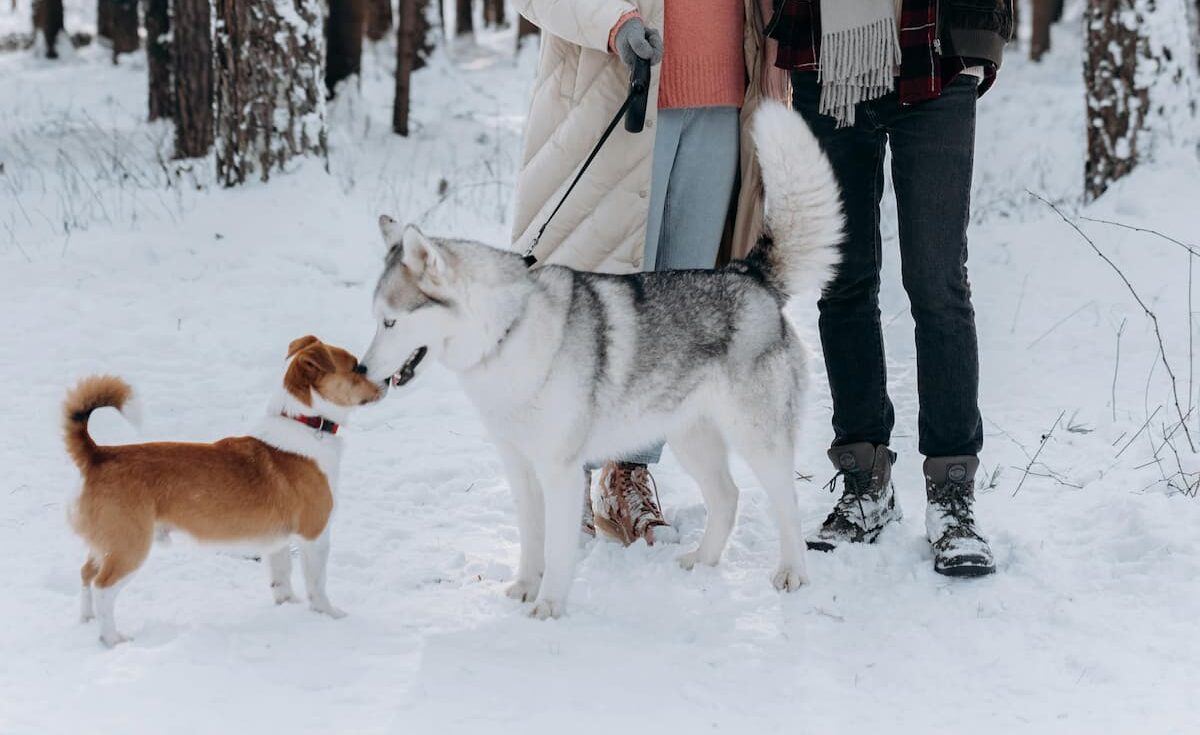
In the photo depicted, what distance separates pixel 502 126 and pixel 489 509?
8370mm

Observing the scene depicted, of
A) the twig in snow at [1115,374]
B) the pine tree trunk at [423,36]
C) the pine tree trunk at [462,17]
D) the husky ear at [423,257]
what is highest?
the pine tree trunk at [462,17]

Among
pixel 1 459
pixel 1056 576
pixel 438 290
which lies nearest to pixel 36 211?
pixel 1 459

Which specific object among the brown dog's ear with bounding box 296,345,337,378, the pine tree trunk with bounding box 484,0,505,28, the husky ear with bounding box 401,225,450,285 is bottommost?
the brown dog's ear with bounding box 296,345,337,378

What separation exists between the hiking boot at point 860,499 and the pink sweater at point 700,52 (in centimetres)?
134

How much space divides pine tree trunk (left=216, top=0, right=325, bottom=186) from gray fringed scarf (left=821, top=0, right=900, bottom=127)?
413 cm

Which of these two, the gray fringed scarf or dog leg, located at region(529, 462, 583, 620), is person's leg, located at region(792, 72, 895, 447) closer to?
the gray fringed scarf

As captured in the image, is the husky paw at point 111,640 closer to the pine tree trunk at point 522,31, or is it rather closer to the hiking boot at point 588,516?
the hiking boot at point 588,516

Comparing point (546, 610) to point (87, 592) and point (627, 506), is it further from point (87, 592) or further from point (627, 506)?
point (87, 592)

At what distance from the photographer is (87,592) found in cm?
307

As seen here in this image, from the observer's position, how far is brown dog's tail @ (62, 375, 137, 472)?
292 cm

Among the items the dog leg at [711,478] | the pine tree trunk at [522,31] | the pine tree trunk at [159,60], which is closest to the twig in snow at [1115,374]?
the dog leg at [711,478]

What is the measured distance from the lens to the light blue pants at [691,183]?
395 centimetres

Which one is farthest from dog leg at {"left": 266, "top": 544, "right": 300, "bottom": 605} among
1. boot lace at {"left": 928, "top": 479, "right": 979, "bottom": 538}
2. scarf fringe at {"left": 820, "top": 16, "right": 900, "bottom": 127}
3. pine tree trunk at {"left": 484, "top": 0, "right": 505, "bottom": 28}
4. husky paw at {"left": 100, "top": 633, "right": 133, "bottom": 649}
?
pine tree trunk at {"left": 484, "top": 0, "right": 505, "bottom": 28}

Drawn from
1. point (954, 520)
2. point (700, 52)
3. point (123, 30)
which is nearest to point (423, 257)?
point (700, 52)
